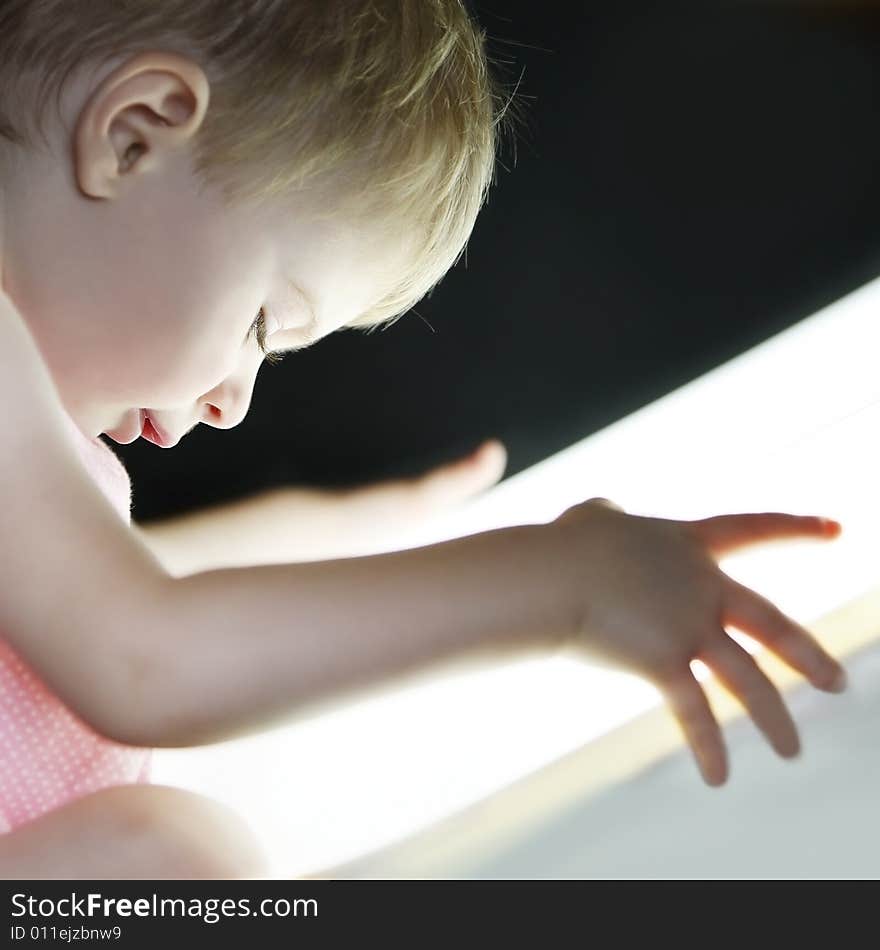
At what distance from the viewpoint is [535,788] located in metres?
0.50

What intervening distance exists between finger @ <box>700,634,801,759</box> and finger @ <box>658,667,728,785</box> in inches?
0.5

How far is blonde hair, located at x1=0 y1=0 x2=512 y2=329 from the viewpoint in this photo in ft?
2.11

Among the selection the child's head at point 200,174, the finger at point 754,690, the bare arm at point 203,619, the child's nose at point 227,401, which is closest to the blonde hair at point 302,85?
the child's head at point 200,174

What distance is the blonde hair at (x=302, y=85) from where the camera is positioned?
2.11 feet

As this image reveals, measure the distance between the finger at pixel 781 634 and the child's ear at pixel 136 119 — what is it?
A: 1.17ft

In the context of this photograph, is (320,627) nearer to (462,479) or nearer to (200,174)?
(200,174)

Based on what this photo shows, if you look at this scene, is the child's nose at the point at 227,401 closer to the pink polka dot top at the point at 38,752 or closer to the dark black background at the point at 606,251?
the pink polka dot top at the point at 38,752

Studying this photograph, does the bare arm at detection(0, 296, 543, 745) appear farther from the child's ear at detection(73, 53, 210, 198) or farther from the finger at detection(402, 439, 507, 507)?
the finger at detection(402, 439, 507, 507)

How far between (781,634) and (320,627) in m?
0.19

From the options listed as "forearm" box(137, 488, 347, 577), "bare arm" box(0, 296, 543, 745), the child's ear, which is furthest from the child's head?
"forearm" box(137, 488, 347, 577)

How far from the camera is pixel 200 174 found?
2.17 ft
